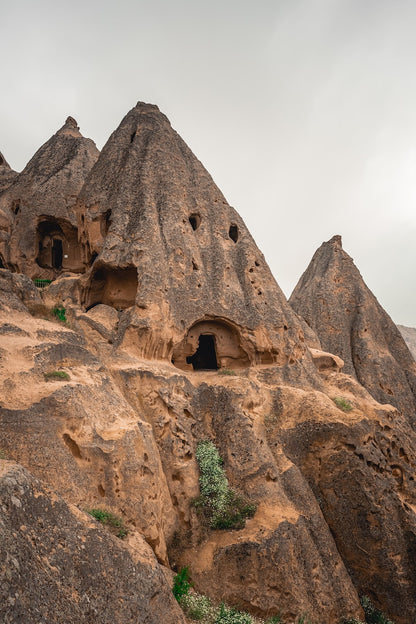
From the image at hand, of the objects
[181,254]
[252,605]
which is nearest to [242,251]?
[181,254]

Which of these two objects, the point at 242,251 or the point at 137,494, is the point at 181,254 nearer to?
the point at 242,251

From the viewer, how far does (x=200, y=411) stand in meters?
11.5

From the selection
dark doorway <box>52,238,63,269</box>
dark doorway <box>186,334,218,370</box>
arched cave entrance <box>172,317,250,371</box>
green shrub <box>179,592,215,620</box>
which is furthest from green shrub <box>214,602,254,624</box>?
dark doorway <box>52,238,63,269</box>

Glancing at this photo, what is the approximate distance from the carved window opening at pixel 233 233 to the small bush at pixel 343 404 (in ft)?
28.7

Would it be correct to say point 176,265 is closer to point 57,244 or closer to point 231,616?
point 231,616

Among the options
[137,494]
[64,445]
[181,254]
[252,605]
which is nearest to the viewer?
[64,445]

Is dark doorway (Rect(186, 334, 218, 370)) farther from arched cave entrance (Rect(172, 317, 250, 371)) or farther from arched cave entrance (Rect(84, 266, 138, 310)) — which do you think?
arched cave entrance (Rect(84, 266, 138, 310))

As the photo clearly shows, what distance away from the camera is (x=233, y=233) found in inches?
711

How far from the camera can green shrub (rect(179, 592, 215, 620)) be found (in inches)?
288

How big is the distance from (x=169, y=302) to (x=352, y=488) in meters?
8.27

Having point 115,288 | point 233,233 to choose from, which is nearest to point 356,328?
point 233,233

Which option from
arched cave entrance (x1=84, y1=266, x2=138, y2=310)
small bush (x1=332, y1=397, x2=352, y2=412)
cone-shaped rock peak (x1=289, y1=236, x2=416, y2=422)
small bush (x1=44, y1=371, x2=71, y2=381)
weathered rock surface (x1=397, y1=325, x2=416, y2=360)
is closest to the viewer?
small bush (x1=44, y1=371, x2=71, y2=381)

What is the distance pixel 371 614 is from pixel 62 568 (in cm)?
890

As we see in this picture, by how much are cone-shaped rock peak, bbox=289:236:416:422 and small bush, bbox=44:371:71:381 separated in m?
17.2
